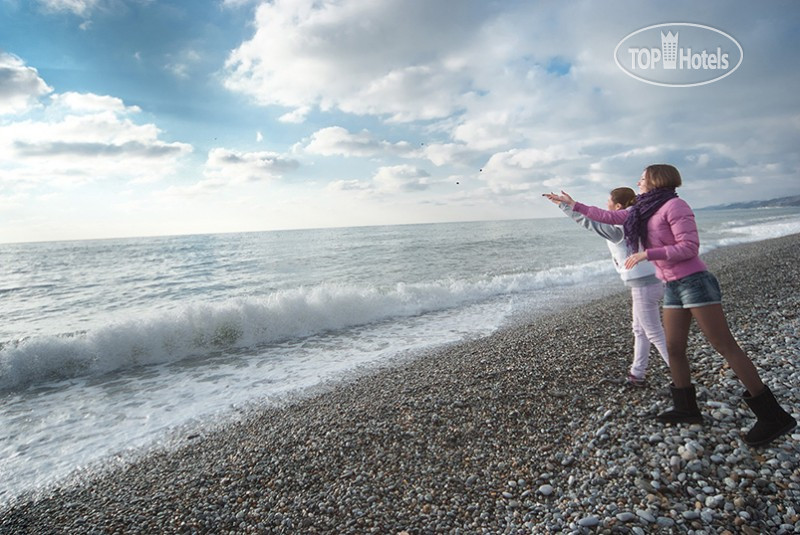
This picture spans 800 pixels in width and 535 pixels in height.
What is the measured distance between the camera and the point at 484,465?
3.92 m

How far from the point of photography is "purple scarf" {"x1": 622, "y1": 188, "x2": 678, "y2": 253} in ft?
11.8

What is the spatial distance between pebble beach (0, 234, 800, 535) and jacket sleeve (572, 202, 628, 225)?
2035 millimetres

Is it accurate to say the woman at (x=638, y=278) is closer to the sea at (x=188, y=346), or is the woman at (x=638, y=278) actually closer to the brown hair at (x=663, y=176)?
the brown hair at (x=663, y=176)

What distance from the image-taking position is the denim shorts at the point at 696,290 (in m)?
3.35

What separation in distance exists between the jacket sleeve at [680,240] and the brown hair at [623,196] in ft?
3.50

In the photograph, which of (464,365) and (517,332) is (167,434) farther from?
(517,332)

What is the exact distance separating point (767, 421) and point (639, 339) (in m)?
1.50

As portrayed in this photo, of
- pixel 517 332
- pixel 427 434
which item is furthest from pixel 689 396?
pixel 517 332

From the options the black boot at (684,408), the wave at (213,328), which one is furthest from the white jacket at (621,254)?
the wave at (213,328)

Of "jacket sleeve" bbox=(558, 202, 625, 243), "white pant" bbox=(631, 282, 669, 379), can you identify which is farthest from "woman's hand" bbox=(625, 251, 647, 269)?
"white pant" bbox=(631, 282, 669, 379)

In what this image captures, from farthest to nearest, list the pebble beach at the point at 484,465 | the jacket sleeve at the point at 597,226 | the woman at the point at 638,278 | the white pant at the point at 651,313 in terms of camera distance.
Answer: the white pant at the point at 651,313
the woman at the point at 638,278
the jacket sleeve at the point at 597,226
the pebble beach at the point at 484,465

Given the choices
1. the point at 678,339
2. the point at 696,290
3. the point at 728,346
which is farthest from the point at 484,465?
the point at 696,290

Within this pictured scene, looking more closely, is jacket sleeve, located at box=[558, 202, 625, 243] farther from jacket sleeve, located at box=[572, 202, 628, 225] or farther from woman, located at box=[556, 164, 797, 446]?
woman, located at box=[556, 164, 797, 446]

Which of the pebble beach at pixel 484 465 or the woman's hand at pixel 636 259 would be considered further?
the woman's hand at pixel 636 259
